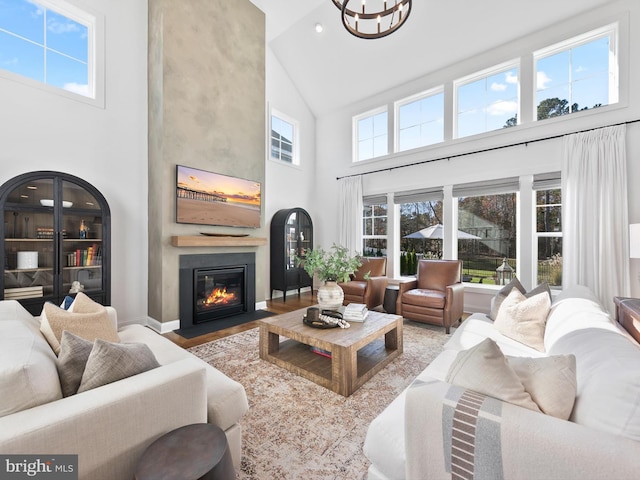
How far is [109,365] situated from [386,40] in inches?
216

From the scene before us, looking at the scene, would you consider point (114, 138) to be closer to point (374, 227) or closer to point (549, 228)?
point (374, 227)

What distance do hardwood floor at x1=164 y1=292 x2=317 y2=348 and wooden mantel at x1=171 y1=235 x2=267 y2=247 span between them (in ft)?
3.73

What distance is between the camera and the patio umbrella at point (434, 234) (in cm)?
466

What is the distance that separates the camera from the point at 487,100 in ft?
14.6

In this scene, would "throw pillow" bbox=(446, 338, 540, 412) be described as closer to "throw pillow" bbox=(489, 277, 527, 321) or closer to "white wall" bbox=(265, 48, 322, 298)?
"throw pillow" bbox=(489, 277, 527, 321)

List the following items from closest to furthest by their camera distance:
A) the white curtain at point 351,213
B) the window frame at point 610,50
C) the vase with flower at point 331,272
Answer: the vase with flower at point 331,272 → the window frame at point 610,50 → the white curtain at point 351,213

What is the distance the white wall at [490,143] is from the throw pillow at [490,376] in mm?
3755

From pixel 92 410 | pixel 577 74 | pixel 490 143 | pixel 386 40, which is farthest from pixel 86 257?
pixel 577 74

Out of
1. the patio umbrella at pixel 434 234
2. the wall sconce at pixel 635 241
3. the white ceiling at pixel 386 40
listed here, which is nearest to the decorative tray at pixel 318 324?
the wall sconce at pixel 635 241

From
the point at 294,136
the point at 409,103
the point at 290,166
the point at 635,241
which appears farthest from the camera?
the point at 294,136

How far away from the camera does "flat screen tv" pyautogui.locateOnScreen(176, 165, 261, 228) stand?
3.79 m

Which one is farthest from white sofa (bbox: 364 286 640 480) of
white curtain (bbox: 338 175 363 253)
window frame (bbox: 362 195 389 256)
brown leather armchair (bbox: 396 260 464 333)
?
white curtain (bbox: 338 175 363 253)

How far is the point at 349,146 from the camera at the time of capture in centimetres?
599

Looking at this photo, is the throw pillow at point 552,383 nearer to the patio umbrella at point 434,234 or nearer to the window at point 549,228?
the window at point 549,228
